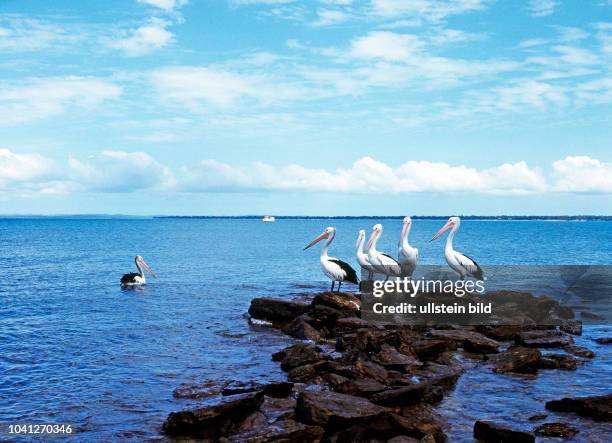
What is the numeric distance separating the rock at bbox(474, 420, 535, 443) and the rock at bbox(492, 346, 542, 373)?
5.09 m

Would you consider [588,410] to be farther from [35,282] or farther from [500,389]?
[35,282]

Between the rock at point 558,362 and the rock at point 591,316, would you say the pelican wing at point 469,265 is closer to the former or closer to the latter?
the rock at point 591,316

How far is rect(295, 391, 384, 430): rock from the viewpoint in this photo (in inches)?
398

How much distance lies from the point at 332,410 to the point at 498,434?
295cm

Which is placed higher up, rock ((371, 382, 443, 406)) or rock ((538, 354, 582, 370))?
rock ((371, 382, 443, 406))

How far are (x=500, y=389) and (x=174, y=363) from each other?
29.8 ft

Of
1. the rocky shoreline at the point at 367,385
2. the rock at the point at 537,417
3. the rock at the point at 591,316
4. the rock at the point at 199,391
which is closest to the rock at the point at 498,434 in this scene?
the rocky shoreline at the point at 367,385

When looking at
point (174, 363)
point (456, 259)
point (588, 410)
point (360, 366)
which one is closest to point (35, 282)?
point (174, 363)

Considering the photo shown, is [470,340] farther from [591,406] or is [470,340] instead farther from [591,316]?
[591,316]

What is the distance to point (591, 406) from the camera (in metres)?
11.6

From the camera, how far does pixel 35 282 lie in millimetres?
39844

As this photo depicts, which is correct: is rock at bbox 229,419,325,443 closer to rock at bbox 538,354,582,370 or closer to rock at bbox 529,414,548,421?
rock at bbox 529,414,548,421

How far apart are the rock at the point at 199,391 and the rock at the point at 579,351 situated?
1064 cm

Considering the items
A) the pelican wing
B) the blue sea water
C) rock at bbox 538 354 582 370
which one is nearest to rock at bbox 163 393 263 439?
the blue sea water
